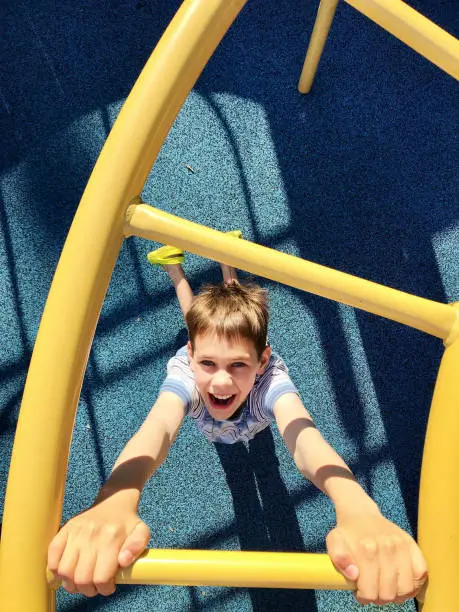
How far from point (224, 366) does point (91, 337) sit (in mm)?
696

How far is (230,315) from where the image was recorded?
142 centimetres

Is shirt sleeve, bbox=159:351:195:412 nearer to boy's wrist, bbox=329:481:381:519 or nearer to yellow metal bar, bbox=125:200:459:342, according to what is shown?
boy's wrist, bbox=329:481:381:519

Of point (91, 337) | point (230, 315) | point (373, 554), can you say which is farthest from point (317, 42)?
point (373, 554)

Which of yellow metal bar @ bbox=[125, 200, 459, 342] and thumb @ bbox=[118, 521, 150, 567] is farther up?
yellow metal bar @ bbox=[125, 200, 459, 342]

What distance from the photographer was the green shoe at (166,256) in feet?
5.67

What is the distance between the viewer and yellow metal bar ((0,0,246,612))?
2.09 feet

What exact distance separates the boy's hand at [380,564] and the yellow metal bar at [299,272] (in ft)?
0.87

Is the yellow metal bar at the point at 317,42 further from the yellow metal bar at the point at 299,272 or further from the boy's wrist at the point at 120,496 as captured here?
the boy's wrist at the point at 120,496

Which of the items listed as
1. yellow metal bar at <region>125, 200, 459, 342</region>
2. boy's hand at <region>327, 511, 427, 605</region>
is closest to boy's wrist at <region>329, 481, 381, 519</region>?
boy's hand at <region>327, 511, 427, 605</region>

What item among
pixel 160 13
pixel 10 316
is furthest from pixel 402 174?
pixel 10 316

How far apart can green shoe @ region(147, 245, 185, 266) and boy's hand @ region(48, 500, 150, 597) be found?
3.67 feet

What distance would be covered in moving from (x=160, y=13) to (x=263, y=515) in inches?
67.6

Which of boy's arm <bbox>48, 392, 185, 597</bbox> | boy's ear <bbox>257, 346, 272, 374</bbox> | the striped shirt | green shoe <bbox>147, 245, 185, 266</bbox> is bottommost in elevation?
the striped shirt

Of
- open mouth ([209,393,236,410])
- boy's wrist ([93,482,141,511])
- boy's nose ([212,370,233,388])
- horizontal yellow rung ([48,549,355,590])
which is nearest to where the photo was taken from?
horizontal yellow rung ([48,549,355,590])
